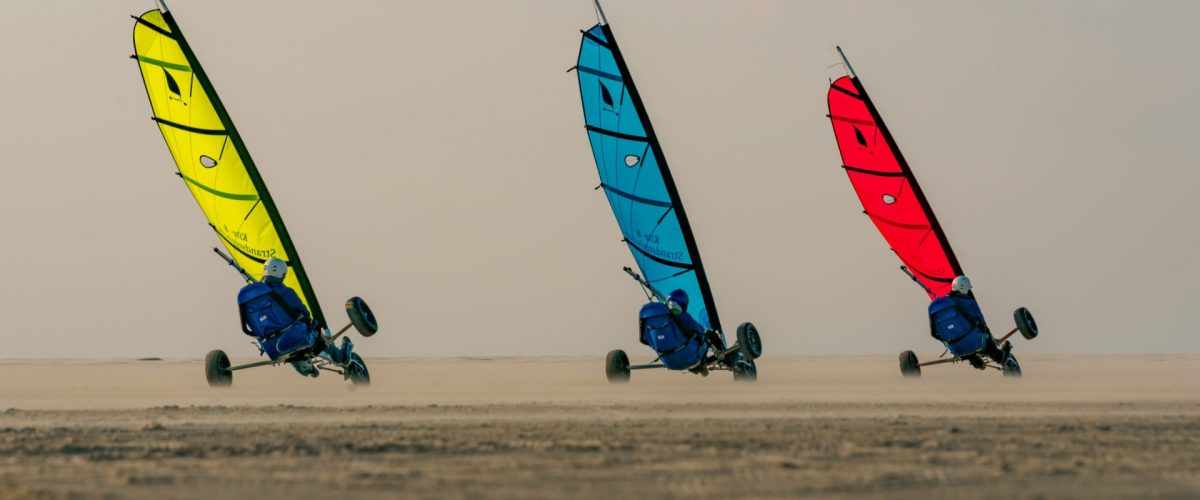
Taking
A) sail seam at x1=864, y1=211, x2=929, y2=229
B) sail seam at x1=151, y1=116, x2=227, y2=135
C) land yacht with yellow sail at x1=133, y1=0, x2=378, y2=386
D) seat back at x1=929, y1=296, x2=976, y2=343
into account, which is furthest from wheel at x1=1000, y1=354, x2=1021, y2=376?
sail seam at x1=151, y1=116, x2=227, y2=135

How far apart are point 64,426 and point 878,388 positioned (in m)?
11.4

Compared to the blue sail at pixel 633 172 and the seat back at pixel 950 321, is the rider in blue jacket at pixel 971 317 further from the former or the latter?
the blue sail at pixel 633 172

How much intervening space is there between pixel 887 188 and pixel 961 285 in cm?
398

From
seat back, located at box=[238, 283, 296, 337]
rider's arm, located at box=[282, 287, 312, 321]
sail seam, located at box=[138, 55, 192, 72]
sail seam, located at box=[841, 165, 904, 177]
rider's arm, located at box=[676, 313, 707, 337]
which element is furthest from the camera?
sail seam, located at box=[841, 165, 904, 177]

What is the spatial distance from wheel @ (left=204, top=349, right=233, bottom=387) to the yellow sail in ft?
7.15

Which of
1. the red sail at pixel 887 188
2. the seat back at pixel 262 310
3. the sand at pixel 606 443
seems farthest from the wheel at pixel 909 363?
the seat back at pixel 262 310

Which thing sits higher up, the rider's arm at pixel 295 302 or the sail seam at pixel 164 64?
the sail seam at pixel 164 64

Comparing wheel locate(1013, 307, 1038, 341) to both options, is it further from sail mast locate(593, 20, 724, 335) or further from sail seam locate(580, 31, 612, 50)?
sail seam locate(580, 31, 612, 50)

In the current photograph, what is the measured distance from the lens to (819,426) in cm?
1327

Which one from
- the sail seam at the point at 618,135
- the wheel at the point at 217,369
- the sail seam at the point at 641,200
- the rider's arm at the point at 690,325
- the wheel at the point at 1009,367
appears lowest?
the wheel at the point at 217,369

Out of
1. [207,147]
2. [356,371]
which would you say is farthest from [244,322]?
[207,147]

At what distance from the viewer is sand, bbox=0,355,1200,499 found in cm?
906

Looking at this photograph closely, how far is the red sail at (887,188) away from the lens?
94.2 ft

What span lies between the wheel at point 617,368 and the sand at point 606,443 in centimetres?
304
